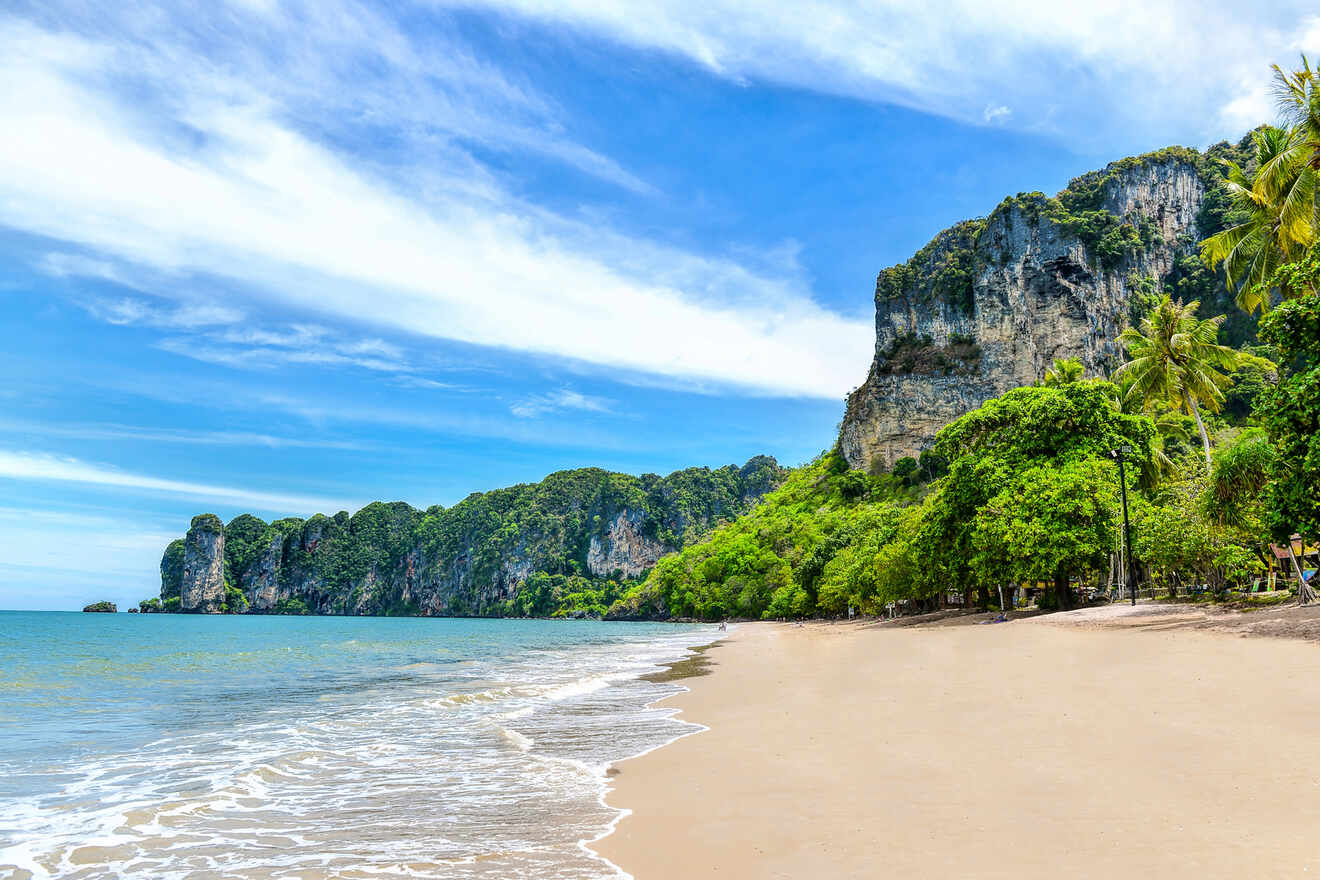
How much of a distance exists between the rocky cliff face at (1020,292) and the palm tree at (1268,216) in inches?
2730

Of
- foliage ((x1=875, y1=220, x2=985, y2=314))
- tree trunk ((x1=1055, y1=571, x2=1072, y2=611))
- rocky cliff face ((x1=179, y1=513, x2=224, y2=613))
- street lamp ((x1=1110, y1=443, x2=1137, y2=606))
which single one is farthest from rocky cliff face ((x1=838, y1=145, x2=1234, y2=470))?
rocky cliff face ((x1=179, y1=513, x2=224, y2=613))

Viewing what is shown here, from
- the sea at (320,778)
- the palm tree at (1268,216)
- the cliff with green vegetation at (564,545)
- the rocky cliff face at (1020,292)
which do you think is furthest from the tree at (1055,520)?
the cliff with green vegetation at (564,545)

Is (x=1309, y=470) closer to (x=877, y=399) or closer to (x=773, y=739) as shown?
(x=773, y=739)

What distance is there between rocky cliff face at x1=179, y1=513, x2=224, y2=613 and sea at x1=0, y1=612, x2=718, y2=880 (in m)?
186

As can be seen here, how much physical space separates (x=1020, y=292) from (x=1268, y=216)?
7660cm

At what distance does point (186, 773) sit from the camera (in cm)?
877

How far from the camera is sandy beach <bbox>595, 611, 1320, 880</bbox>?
4137 mm

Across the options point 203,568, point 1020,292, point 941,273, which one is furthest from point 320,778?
point 203,568

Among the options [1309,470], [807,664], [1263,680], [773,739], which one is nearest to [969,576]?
[807,664]

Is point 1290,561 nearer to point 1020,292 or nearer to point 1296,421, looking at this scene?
point 1296,421

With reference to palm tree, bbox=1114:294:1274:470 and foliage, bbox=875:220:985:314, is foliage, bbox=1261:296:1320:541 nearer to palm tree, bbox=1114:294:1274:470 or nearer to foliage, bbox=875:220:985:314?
palm tree, bbox=1114:294:1274:470

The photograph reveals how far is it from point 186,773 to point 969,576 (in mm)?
35304

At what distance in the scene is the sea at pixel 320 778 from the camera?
546 cm

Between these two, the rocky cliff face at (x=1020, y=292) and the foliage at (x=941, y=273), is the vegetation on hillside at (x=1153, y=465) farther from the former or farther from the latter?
the foliage at (x=941, y=273)
